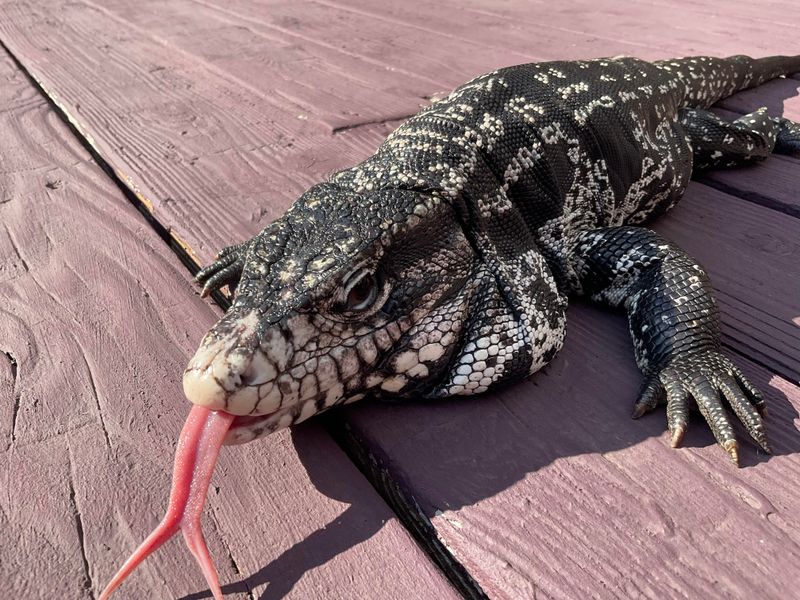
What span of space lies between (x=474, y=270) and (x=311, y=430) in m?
0.72

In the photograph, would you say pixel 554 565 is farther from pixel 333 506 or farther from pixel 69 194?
pixel 69 194

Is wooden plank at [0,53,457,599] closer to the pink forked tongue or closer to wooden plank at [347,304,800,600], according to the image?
the pink forked tongue

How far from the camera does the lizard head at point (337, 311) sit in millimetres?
1491

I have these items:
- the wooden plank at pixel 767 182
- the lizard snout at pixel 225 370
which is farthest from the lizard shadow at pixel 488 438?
the wooden plank at pixel 767 182

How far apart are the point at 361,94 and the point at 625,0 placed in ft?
11.6

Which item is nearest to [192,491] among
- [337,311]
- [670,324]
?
[337,311]

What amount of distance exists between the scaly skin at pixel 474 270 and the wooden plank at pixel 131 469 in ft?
0.56

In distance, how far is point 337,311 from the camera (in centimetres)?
165

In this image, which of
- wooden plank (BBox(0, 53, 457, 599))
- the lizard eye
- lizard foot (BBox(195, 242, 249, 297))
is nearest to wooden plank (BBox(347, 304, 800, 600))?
wooden plank (BBox(0, 53, 457, 599))

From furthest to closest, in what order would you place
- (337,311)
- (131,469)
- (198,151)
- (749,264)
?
(198,151)
(749,264)
(337,311)
(131,469)

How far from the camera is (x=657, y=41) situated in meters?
4.75

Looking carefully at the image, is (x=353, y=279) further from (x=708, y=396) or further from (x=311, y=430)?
(x=708, y=396)

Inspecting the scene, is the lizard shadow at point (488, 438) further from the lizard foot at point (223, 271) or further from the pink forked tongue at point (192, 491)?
the lizard foot at point (223, 271)

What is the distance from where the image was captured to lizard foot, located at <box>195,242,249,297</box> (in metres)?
2.12
